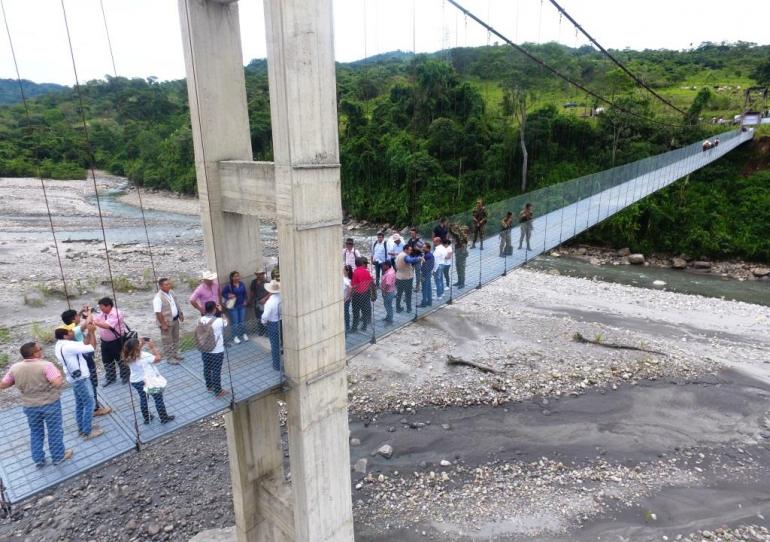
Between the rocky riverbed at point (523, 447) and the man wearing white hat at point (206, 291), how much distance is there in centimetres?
227

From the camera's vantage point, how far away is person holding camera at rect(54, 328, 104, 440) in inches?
134

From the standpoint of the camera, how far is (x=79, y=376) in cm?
344

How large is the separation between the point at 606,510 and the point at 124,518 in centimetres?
614

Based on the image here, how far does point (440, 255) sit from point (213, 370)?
354 cm

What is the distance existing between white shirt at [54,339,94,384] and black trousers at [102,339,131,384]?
596 millimetres

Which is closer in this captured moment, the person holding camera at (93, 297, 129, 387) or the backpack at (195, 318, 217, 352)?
the backpack at (195, 318, 217, 352)

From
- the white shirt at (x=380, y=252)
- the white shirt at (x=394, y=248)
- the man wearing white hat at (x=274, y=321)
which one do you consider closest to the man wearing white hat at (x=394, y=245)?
the white shirt at (x=394, y=248)

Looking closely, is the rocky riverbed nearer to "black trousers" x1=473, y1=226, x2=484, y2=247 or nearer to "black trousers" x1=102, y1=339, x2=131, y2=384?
"black trousers" x1=102, y1=339, x2=131, y2=384

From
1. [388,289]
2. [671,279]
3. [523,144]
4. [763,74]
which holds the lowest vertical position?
[671,279]

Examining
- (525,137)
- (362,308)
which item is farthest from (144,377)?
(525,137)

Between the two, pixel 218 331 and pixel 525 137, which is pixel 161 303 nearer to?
pixel 218 331

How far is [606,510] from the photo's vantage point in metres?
6.10

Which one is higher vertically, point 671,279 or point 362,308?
point 362,308

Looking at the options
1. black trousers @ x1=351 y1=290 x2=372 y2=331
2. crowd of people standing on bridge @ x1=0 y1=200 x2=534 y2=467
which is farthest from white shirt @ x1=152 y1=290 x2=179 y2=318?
black trousers @ x1=351 y1=290 x2=372 y2=331
